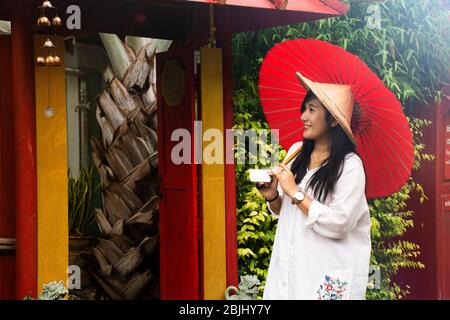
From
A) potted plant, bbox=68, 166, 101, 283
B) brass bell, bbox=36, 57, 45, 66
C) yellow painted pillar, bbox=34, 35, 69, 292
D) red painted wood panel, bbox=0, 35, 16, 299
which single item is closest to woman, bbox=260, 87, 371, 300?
yellow painted pillar, bbox=34, 35, 69, 292

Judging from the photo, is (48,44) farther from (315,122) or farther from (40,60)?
(315,122)

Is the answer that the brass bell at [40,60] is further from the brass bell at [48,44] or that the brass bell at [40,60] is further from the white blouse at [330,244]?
the white blouse at [330,244]

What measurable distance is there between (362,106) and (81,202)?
4.32 m

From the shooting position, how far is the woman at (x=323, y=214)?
190 inches

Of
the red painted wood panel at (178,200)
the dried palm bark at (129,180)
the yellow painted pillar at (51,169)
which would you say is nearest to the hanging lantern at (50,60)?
the yellow painted pillar at (51,169)

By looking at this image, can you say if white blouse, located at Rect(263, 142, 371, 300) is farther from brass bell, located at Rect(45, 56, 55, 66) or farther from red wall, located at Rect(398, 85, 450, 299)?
red wall, located at Rect(398, 85, 450, 299)

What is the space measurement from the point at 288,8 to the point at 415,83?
2485 millimetres

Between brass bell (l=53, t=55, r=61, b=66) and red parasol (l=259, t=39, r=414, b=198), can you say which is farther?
brass bell (l=53, t=55, r=61, b=66)

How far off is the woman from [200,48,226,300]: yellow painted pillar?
3.67 ft

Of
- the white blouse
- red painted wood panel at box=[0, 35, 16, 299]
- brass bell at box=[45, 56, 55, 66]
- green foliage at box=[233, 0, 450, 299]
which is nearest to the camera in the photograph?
the white blouse

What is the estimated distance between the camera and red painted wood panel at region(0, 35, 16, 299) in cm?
562

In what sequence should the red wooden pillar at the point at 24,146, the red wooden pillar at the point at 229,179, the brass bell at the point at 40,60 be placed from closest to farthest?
the brass bell at the point at 40,60, the red wooden pillar at the point at 24,146, the red wooden pillar at the point at 229,179

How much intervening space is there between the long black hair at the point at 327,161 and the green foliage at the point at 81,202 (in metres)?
3.99
